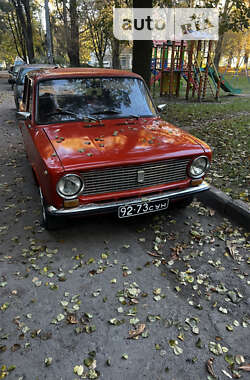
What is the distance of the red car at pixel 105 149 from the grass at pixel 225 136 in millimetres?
1244

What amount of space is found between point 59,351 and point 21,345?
1.03 ft

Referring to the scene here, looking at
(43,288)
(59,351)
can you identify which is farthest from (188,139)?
(59,351)

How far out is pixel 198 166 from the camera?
12.5ft

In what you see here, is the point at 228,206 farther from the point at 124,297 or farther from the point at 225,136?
the point at 225,136

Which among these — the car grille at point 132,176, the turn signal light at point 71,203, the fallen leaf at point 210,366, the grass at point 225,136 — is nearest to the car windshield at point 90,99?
the car grille at point 132,176

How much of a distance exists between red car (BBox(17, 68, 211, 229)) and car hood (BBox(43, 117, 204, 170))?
0.4 inches

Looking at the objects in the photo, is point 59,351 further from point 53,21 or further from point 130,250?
point 53,21

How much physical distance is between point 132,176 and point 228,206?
5.74ft

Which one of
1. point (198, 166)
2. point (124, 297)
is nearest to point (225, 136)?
point (198, 166)

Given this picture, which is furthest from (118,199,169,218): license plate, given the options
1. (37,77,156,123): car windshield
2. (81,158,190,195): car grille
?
(37,77,156,123): car windshield

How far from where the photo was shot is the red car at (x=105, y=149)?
10.6 ft

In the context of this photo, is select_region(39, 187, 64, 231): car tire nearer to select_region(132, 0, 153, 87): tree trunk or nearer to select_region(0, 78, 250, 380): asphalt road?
select_region(0, 78, 250, 380): asphalt road

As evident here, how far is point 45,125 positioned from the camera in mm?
3965

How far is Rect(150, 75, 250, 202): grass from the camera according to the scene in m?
5.12
